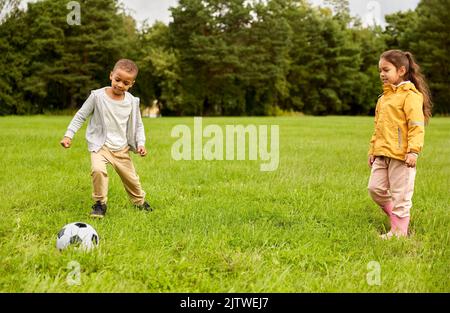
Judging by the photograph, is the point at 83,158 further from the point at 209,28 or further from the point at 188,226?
the point at 209,28

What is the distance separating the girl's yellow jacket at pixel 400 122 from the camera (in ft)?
13.6

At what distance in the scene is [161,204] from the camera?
206 inches

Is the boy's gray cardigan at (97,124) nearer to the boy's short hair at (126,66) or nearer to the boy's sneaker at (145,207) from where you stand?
the boy's short hair at (126,66)

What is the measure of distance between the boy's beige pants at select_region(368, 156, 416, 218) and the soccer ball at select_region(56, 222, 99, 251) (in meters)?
2.68

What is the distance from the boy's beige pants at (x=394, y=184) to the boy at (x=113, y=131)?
2.37 metres

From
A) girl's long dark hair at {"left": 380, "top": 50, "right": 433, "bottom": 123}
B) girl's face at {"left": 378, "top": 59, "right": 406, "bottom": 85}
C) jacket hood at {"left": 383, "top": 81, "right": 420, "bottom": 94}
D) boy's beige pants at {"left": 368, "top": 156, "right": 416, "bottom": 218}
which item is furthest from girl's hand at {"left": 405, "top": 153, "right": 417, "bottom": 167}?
girl's face at {"left": 378, "top": 59, "right": 406, "bottom": 85}

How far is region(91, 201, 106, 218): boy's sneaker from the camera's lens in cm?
460

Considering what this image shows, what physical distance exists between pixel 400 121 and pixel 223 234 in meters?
1.95

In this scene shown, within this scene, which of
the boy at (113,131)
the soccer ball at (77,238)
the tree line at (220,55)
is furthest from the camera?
the tree line at (220,55)

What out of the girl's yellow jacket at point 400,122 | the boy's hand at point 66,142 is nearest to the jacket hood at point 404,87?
the girl's yellow jacket at point 400,122

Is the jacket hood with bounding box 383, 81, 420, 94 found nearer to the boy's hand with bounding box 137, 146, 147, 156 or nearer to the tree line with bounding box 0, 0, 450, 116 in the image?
the boy's hand with bounding box 137, 146, 147, 156

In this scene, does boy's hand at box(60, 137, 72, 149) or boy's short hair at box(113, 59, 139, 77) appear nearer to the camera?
boy's hand at box(60, 137, 72, 149)
